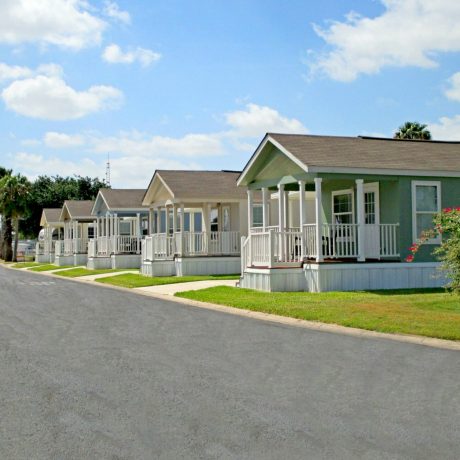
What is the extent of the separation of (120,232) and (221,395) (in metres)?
37.9

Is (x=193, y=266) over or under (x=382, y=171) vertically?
under

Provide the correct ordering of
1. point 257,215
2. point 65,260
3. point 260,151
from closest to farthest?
point 260,151, point 257,215, point 65,260

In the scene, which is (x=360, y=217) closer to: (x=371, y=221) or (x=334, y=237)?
(x=334, y=237)

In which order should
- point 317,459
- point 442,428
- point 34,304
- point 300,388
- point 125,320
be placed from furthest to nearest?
point 34,304
point 125,320
point 300,388
point 442,428
point 317,459

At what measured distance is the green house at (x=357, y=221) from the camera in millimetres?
21859

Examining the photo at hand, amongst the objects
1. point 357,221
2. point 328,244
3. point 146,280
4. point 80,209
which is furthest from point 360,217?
point 80,209

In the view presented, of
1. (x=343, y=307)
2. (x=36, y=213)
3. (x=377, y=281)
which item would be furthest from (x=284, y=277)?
(x=36, y=213)

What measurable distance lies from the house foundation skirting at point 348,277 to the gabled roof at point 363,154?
9.26 ft

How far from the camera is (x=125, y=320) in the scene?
52.3ft

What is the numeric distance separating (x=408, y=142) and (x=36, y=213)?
65.5 m

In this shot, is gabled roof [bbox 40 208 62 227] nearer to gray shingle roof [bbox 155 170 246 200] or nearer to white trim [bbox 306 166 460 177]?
gray shingle roof [bbox 155 170 246 200]

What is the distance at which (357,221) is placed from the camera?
22.7 m

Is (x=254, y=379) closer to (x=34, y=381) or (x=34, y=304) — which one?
(x=34, y=381)

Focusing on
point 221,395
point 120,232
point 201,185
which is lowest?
point 221,395
